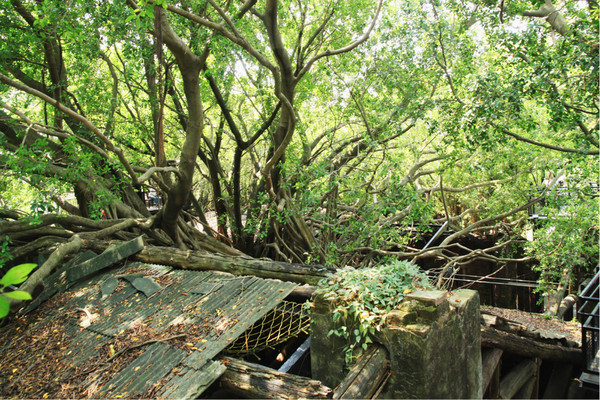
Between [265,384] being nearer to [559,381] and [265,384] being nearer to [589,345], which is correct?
[589,345]

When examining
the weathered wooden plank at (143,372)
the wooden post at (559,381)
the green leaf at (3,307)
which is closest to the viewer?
the green leaf at (3,307)

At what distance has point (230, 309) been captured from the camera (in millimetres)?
4090

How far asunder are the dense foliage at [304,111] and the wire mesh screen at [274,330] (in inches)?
118

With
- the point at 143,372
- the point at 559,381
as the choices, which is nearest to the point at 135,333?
the point at 143,372

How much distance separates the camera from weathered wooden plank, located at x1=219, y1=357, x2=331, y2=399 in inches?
114

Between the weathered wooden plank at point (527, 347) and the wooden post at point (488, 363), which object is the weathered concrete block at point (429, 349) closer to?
the weathered wooden plank at point (527, 347)

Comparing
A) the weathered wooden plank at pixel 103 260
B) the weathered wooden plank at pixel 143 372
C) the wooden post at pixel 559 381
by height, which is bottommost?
the wooden post at pixel 559 381

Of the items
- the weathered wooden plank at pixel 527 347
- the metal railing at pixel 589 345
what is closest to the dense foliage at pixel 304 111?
the metal railing at pixel 589 345

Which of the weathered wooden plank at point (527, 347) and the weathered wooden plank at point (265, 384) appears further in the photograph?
the weathered wooden plank at point (527, 347)

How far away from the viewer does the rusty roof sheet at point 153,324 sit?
324 centimetres

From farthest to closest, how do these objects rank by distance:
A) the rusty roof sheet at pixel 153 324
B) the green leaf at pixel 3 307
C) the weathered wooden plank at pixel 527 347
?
the weathered wooden plank at pixel 527 347 < the rusty roof sheet at pixel 153 324 < the green leaf at pixel 3 307

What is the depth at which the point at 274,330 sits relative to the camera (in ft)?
13.6

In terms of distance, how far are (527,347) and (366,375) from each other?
363 centimetres

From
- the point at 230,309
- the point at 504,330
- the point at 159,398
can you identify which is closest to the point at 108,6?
the point at 230,309
